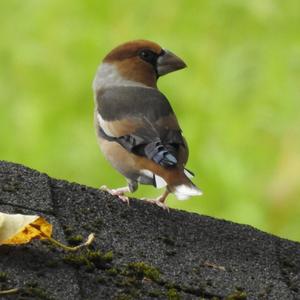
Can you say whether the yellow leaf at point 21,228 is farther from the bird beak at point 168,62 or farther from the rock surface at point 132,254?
the bird beak at point 168,62

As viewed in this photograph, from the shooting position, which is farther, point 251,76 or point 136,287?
point 251,76

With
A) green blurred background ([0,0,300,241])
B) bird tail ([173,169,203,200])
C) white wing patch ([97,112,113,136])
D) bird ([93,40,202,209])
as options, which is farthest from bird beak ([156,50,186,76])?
green blurred background ([0,0,300,241])

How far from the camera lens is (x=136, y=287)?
259 cm

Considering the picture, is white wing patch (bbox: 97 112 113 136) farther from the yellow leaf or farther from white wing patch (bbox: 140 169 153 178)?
the yellow leaf

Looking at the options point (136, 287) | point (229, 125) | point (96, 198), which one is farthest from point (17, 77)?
point (136, 287)

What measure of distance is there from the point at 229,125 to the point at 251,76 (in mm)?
578

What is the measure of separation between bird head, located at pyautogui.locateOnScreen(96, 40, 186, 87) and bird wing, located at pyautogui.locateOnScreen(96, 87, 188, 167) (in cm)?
20

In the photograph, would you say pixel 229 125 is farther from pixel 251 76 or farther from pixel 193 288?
pixel 193 288

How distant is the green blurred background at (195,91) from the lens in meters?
7.30

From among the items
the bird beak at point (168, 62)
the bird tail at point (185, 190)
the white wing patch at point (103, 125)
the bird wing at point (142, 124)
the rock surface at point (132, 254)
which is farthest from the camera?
the bird beak at point (168, 62)

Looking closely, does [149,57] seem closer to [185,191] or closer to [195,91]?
[185,191]

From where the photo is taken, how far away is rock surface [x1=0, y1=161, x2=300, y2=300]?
2.52 metres

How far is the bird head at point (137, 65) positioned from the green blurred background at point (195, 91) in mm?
2406

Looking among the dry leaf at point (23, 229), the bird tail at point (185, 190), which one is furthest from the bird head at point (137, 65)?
the dry leaf at point (23, 229)
